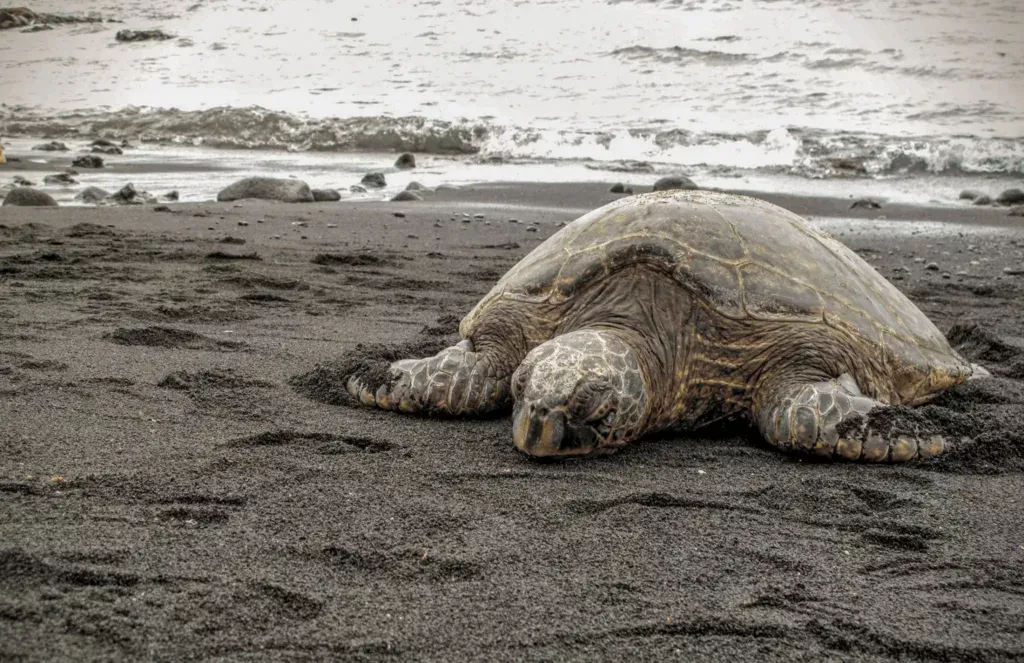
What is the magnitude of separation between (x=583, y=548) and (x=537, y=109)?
57.8ft

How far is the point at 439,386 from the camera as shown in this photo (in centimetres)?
335

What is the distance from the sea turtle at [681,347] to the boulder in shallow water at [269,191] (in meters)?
7.27

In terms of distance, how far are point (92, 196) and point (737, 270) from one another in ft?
28.5

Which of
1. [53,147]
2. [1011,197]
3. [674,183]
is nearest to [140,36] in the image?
[53,147]

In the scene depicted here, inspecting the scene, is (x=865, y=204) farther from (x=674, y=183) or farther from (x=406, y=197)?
(x=406, y=197)

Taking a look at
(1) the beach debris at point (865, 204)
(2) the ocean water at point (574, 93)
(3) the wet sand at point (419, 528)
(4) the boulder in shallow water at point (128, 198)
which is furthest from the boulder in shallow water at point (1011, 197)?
(4) the boulder in shallow water at point (128, 198)

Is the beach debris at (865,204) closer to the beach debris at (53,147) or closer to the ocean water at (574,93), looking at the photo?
the ocean water at (574,93)

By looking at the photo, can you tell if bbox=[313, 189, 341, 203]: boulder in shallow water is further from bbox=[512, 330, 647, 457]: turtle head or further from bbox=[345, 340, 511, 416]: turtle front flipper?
bbox=[512, 330, 647, 457]: turtle head

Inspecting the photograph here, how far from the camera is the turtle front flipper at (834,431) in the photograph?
116 inches

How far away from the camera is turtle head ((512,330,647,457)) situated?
2.84 metres

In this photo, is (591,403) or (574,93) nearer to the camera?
(591,403)

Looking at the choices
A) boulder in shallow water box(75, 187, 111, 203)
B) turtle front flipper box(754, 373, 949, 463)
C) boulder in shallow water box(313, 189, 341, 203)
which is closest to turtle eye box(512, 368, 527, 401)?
turtle front flipper box(754, 373, 949, 463)

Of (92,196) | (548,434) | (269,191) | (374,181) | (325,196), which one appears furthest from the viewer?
(374,181)

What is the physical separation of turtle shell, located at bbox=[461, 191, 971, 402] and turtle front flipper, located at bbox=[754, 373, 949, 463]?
1.20 feet
